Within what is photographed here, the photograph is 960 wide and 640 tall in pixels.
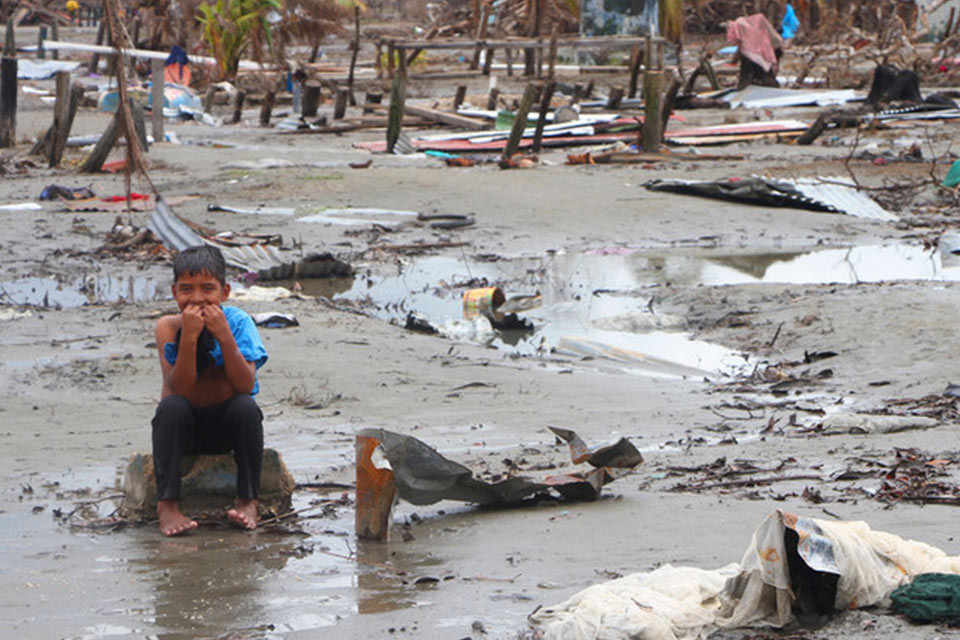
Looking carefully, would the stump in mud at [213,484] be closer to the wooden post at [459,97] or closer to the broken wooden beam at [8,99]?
the broken wooden beam at [8,99]

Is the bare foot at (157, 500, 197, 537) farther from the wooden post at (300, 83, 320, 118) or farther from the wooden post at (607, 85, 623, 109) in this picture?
the wooden post at (607, 85, 623, 109)

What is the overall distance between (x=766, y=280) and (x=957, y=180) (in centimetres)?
478

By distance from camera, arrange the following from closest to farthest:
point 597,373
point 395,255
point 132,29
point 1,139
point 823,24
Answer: point 597,373 → point 395,255 → point 1,139 → point 132,29 → point 823,24

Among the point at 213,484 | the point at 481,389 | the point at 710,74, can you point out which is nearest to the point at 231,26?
the point at 710,74

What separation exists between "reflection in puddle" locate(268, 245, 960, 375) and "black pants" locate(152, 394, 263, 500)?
3774mm

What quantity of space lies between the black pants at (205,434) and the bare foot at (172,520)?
0.08 ft

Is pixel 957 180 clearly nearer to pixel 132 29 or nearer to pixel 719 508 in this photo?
pixel 719 508

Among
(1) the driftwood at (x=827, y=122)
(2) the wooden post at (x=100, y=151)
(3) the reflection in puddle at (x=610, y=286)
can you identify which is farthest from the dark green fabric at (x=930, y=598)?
(1) the driftwood at (x=827, y=122)

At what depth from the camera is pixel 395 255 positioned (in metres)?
11.8

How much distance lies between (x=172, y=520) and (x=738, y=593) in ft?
6.41

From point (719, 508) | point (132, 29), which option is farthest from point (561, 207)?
point (132, 29)

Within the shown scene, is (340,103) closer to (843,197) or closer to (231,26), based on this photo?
(231,26)

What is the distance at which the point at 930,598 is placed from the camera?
317cm

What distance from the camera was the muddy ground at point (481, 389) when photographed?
3.73 m
